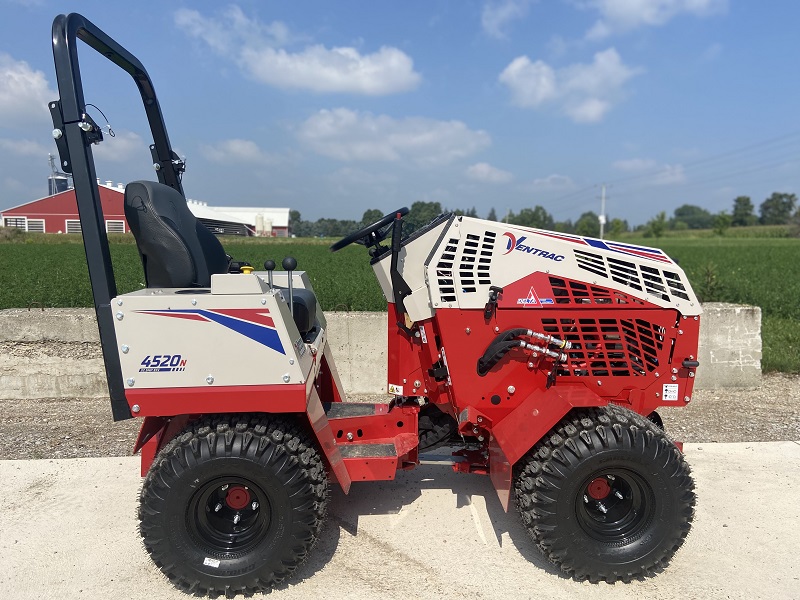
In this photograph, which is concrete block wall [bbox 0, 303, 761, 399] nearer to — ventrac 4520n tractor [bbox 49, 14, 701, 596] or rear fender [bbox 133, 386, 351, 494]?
ventrac 4520n tractor [bbox 49, 14, 701, 596]

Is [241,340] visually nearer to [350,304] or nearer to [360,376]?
[360,376]

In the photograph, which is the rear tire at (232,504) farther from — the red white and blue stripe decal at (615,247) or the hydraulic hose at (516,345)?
the red white and blue stripe decal at (615,247)

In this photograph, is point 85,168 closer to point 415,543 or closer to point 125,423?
point 415,543

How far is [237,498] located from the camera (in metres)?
2.76

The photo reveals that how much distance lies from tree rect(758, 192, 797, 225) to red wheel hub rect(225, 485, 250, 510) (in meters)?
98.3

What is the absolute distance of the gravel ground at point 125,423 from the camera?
4582 millimetres

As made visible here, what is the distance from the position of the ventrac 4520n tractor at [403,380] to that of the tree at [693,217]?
112374mm

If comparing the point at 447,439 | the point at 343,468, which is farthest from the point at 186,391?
the point at 447,439

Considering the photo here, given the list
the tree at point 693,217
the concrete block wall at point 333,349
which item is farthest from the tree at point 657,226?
the concrete block wall at point 333,349

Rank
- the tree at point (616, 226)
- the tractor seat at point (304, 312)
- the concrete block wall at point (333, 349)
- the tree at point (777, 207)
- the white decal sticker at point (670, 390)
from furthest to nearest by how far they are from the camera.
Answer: the tree at point (777, 207) → the tree at point (616, 226) → the concrete block wall at point (333, 349) → the tractor seat at point (304, 312) → the white decal sticker at point (670, 390)

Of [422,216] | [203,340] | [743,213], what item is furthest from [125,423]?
[743,213]

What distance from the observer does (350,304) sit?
24.6 ft

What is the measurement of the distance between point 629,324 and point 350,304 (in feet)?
16.0

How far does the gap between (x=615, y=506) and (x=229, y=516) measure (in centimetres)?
196
